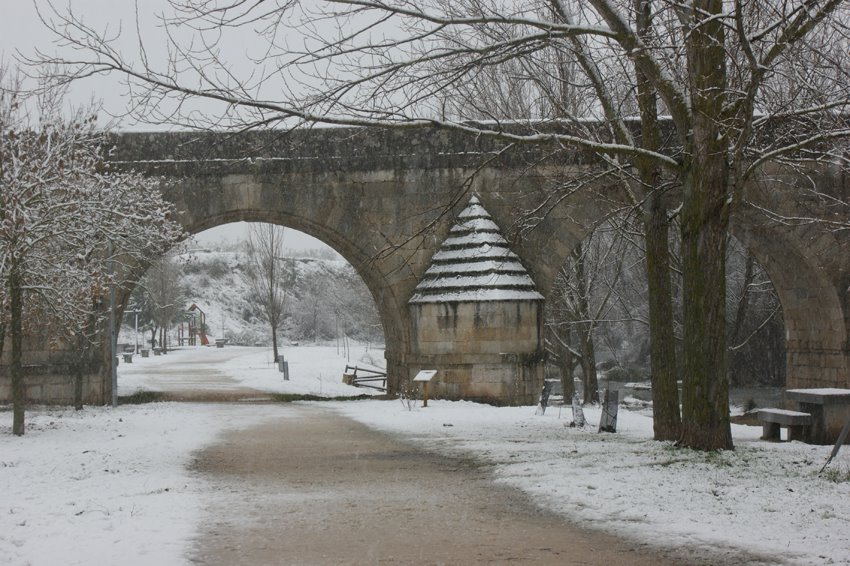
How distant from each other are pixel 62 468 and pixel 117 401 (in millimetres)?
8451

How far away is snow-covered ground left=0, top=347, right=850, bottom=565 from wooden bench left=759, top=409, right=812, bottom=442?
0.29m

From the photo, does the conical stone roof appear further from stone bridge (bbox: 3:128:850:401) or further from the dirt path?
the dirt path

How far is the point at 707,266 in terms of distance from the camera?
8.84 metres

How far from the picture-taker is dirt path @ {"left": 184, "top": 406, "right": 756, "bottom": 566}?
554cm

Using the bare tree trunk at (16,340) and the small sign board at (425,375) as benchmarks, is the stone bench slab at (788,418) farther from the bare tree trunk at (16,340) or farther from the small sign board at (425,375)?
the bare tree trunk at (16,340)

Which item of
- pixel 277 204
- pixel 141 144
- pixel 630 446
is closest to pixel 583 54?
pixel 630 446

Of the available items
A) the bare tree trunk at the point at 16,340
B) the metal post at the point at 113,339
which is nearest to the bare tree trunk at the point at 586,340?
the metal post at the point at 113,339

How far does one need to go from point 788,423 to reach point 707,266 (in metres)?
2.95

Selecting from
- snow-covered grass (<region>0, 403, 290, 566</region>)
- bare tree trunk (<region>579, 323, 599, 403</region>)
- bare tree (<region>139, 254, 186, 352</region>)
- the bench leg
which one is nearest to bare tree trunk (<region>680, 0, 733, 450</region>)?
Result: the bench leg

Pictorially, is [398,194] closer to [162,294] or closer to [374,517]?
[374,517]

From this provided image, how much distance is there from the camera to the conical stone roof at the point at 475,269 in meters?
16.0

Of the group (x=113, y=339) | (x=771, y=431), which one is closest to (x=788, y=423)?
(x=771, y=431)

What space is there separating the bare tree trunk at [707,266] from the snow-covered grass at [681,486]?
0.38 meters

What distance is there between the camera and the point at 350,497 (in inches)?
294
